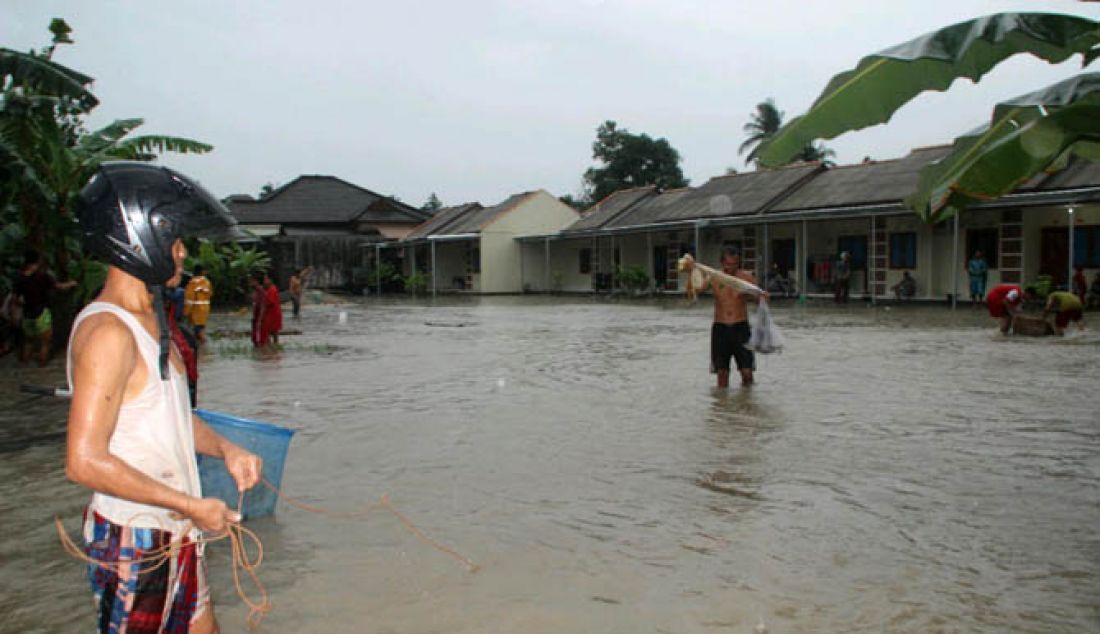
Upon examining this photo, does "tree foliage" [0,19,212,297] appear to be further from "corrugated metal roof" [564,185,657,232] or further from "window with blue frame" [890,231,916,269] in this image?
"corrugated metal roof" [564,185,657,232]

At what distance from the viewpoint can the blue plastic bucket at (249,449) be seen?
13.4 ft

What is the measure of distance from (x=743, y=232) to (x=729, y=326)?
21200mm

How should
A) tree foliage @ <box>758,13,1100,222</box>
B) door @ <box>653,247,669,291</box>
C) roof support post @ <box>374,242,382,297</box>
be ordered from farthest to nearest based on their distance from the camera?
roof support post @ <box>374,242,382,297</box> < door @ <box>653,247,669,291</box> < tree foliage @ <box>758,13,1100,222</box>

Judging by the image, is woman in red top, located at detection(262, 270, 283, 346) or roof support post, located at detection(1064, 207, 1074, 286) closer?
woman in red top, located at detection(262, 270, 283, 346)

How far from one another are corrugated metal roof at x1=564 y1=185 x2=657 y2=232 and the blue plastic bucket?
30521mm

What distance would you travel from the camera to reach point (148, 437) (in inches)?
87.0

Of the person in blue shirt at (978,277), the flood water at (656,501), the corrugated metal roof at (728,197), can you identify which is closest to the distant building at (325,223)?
A: the corrugated metal roof at (728,197)

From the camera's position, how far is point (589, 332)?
17.5 meters

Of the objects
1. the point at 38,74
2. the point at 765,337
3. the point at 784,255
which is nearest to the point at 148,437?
the point at 765,337

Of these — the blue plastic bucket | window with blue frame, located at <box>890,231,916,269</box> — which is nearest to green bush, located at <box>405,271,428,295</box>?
window with blue frame, located at <box>890,231,916,269</box>

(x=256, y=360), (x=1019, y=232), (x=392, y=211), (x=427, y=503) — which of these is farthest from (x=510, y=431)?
(x=392, y=211)

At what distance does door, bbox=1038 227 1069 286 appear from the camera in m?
21.2

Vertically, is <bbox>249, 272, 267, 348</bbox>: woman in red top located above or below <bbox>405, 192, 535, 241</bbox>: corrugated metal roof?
below

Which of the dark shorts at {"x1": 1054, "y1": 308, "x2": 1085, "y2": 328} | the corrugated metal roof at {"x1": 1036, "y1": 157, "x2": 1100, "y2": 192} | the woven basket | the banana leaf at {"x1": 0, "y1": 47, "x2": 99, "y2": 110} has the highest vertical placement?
the banana leaf at {"x1": 0, "y1": 47, "x2": 99, "y2": 110}
